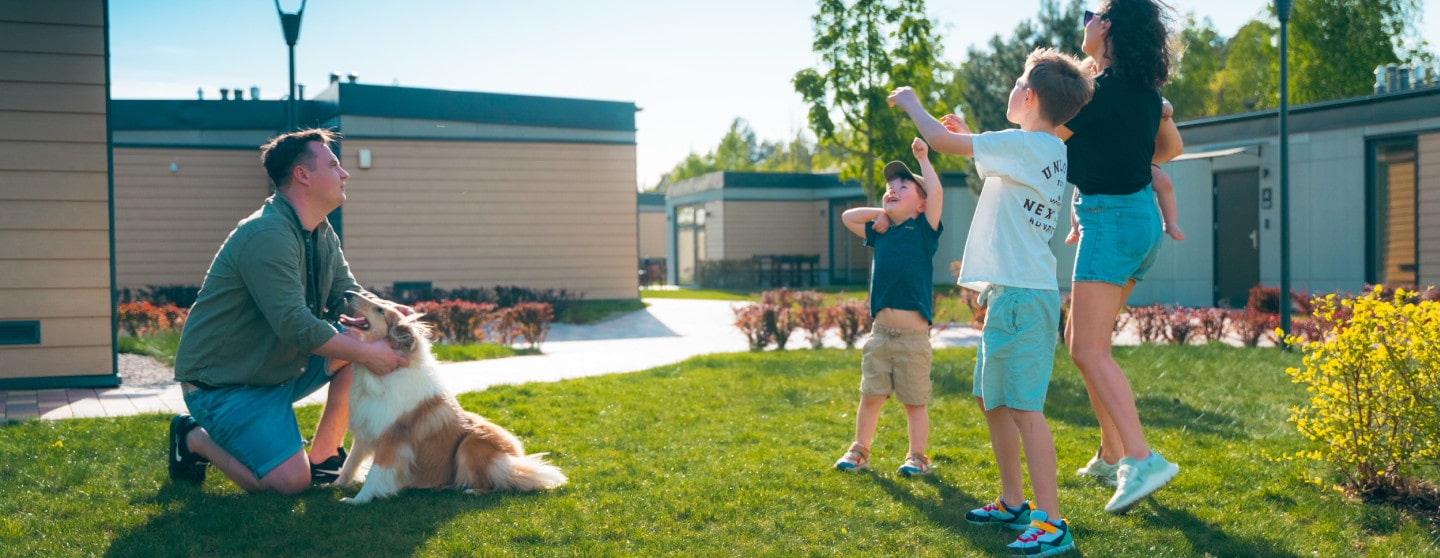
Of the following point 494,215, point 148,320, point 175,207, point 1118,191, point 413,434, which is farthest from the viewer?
point 175,207

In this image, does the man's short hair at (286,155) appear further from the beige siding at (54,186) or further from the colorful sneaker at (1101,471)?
the beige siding at (54,186)

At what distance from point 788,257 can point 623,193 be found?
10.3 metres

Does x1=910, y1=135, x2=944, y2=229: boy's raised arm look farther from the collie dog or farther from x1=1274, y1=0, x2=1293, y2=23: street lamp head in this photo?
x1=1274, y1=0, x2=1293, y2=23: street lamp head

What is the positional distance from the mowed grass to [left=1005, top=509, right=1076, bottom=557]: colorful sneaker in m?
0.08

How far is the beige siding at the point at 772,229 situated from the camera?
31.3 m

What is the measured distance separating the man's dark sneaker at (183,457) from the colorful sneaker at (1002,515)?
3300mm

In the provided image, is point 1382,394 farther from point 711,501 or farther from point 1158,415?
point 711,501

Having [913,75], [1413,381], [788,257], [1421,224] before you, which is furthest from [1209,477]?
[788,257]

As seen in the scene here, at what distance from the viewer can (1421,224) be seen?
49.2ft

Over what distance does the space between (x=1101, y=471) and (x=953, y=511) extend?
2.93 ft

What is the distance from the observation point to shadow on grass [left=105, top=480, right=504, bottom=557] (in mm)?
3555

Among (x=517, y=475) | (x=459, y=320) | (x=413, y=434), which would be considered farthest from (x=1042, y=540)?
(x=459, y=320)

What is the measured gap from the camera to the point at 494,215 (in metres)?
18.8

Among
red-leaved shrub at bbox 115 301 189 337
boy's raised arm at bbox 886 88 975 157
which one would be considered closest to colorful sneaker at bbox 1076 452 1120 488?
boy's raised arm at bbox 886 88 975 157
